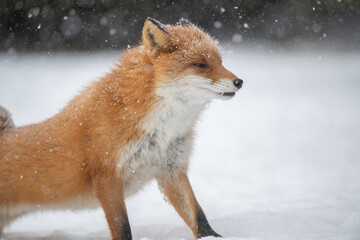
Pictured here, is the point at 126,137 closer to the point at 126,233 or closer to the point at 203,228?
the point at 126,233

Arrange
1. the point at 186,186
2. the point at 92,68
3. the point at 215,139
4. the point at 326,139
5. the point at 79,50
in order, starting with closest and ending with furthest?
the point at 186,186
the point at 326,139
the point at 215,139
the point at 92,68
the point at 79,50

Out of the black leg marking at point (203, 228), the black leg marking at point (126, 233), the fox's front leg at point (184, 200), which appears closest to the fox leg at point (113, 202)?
the black leg marking at point (126, 233)

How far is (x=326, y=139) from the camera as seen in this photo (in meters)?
5.85

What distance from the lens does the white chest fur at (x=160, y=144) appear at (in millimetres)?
2402

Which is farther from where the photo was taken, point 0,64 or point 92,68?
point 0,64

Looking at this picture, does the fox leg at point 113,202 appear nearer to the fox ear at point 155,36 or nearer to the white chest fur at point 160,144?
the white chest fur at point 160,144

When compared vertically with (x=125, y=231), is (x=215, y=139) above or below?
above

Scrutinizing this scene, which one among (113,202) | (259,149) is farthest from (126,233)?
(259,149)

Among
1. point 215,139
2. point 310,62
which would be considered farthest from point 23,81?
point 310,62

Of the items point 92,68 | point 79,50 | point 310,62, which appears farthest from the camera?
point 310,62

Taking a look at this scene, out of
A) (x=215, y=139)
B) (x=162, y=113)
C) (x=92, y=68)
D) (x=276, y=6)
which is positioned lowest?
(x=162, y=113)

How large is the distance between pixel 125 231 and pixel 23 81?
282 inches

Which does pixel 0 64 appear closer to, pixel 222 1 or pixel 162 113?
pixel 222 1

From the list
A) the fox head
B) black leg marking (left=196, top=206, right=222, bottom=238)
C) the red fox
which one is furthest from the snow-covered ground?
the fox head
